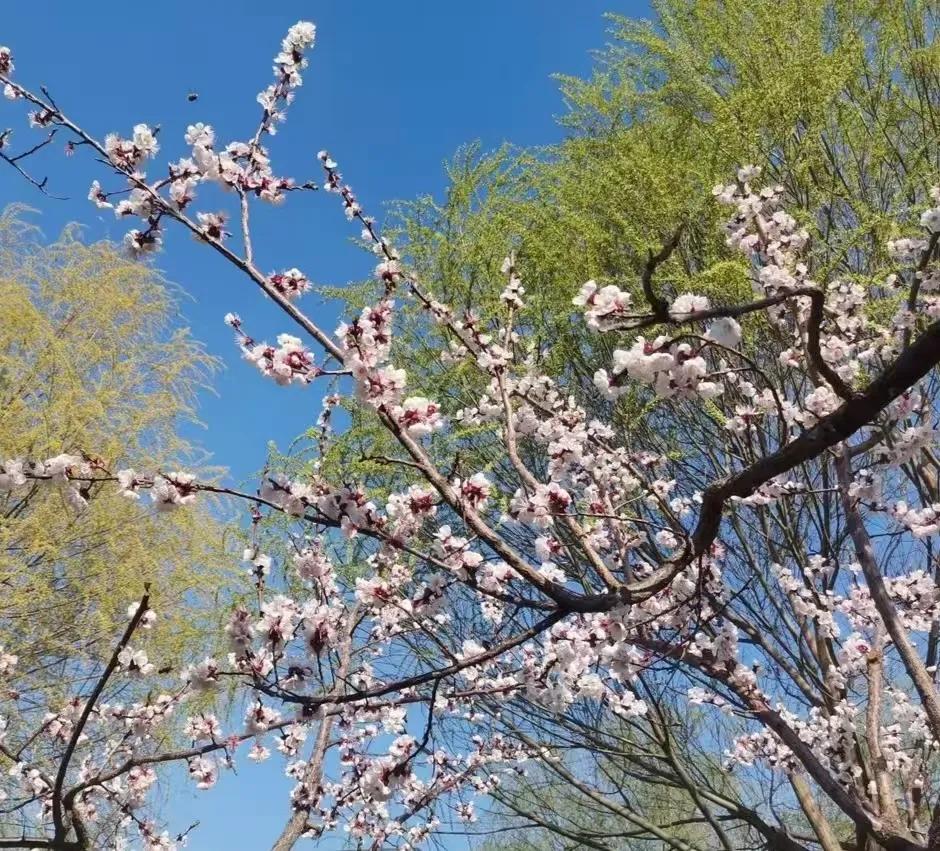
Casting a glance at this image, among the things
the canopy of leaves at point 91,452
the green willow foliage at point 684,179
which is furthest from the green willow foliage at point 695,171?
the canopy of leaves at point 91,452

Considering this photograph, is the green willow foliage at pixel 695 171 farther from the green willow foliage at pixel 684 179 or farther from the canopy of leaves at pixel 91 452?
the canopy of leaves at pixel 91 452

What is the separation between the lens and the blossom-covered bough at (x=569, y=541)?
1785 mm

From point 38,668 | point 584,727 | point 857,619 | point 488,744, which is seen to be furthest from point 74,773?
point 857,619

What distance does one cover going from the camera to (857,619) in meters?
3.96

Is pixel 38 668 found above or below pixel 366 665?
above

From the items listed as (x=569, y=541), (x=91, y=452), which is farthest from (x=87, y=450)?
(x=569, y=541)

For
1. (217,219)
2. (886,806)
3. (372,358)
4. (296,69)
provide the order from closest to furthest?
(372,358) < (217,219) < (296,69) < (886,806)

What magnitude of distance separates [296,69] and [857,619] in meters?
3.59

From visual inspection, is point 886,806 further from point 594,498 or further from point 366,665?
point 366,665

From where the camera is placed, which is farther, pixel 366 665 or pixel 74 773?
pixel 74 773

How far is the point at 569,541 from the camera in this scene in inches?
186

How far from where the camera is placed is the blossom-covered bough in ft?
5.86

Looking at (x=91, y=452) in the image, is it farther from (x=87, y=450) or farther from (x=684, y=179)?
(x=684, y=179)

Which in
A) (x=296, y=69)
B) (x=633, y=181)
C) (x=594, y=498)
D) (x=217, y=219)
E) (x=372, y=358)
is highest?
(x=633, y=181)
